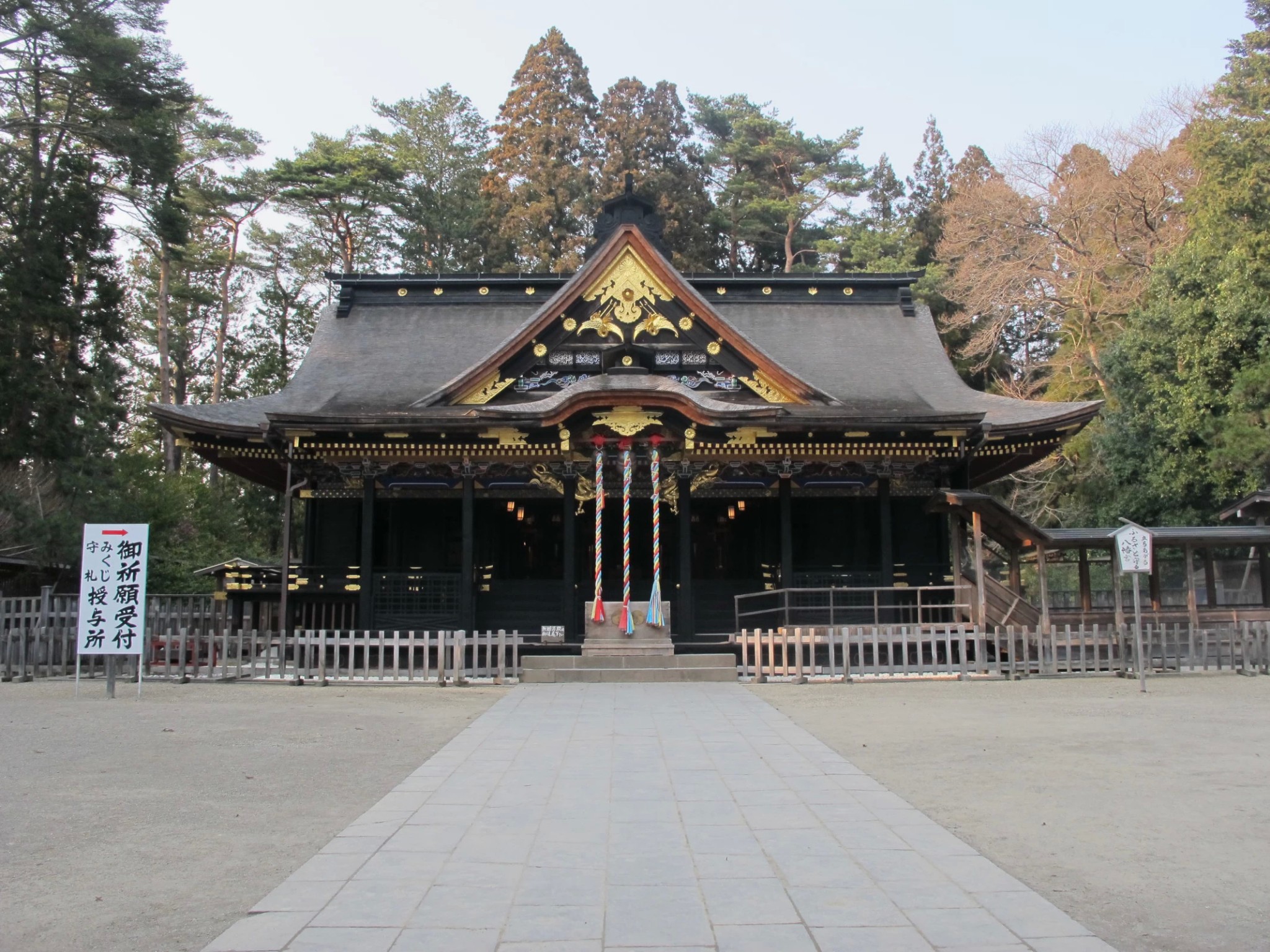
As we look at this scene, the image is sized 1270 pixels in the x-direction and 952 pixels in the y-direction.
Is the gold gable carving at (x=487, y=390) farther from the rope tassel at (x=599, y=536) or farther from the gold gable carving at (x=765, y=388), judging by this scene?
the gold gable carving at (x=765, y=388)

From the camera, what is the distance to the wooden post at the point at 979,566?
53.9 feet

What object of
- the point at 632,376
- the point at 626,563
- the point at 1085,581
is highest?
the point at 632,376

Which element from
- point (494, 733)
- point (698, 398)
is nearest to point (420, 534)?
point (698, 398)

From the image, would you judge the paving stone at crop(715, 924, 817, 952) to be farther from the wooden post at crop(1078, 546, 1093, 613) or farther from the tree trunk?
the tree trunk

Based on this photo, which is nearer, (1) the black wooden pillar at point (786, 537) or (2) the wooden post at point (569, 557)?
(2) the wooden post at point (569, 557)

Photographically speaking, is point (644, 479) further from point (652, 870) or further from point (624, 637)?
point (652, 870)

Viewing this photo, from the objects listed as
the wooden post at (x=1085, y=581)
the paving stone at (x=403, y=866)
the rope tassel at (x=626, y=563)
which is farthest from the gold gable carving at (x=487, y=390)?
the paving stone at (x=403, y=866)

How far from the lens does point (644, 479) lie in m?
20.4

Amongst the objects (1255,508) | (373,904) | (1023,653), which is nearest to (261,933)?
(373,904)

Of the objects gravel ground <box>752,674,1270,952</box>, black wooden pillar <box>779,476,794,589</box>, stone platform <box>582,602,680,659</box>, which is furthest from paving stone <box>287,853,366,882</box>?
black wooden pillar <box>779,476,794,589</box>

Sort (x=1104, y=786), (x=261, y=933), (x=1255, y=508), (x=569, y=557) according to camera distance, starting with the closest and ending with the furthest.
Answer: (x=261, y=933)
(x=1104, y=786)
(x=569, y=557)
(x=1255, y=508)

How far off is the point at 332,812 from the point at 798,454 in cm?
1386

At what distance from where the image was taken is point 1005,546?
1836 centimetres

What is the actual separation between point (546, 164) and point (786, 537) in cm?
3099
